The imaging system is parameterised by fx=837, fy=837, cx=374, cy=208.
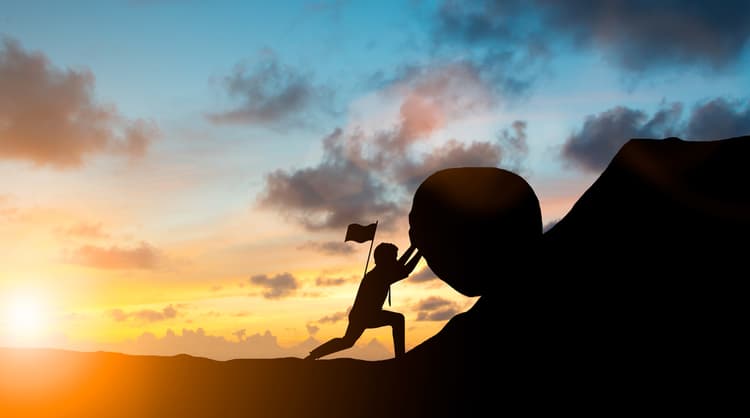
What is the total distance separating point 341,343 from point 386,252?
166cm

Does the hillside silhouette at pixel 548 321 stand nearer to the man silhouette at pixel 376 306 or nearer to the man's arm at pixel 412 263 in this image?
the man's arm at pixel 412 263

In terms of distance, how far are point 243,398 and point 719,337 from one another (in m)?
6.24

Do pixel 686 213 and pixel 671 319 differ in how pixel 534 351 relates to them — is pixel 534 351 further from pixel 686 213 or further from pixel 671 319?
pixel 686 213

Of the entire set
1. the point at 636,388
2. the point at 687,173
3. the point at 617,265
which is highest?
the point at 687,173

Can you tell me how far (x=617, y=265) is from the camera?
10.2m

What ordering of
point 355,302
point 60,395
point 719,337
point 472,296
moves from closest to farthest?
point 719,337
point 472,296
point 60,395
point 355,302

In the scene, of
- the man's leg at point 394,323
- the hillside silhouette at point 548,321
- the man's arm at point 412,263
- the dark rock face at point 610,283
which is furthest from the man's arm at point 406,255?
the man's leg at point 394,323

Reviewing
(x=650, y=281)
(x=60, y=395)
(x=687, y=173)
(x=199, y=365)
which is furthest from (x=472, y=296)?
(x=60, y=395)

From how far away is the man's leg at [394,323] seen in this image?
13.0m

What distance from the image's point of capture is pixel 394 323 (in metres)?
13.1

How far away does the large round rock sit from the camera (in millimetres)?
11266

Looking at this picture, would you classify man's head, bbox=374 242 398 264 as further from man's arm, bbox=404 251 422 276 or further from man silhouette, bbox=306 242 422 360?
man's arm, bbox=404 251 422 276

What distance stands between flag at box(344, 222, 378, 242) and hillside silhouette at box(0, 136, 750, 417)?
1.52 metres

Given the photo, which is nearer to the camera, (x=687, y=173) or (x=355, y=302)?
(x=687, y=173)
